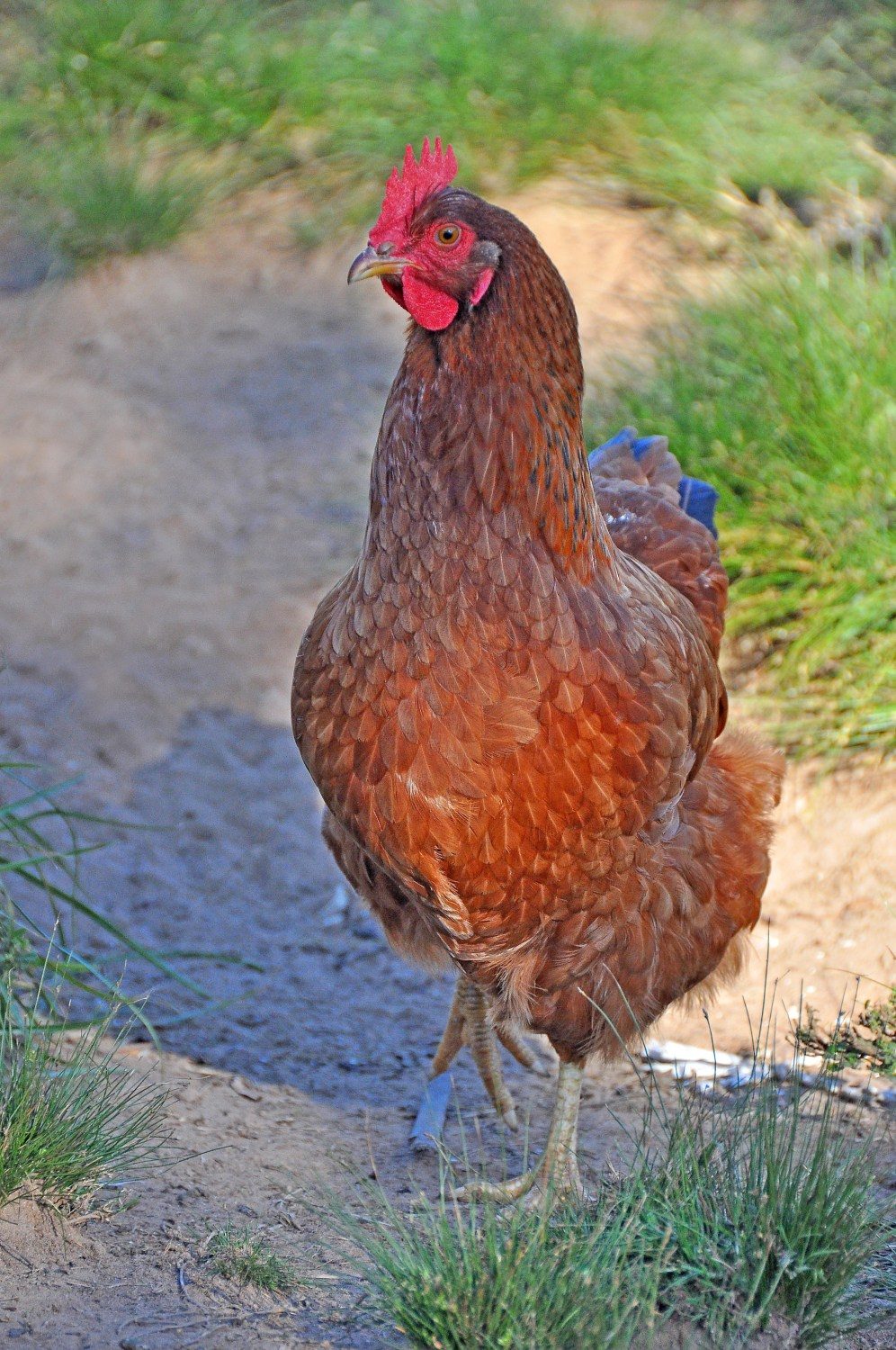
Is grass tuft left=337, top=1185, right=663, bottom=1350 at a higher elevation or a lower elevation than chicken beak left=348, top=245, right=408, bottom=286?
lower

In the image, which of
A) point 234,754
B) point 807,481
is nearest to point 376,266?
point 807,481

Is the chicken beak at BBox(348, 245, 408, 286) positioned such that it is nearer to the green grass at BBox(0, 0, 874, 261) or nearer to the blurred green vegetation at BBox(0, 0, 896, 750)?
the blurred green vegetation at BBox(0, 0, 896, 750)

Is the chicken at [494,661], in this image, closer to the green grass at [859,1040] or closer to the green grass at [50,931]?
the green grass at [50,931]

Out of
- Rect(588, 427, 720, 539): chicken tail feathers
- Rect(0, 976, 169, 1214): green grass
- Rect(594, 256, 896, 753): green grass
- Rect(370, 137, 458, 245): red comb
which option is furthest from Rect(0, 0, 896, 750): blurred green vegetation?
Rect(0, 976, 169, 1214): green grass

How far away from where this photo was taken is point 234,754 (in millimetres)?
5375

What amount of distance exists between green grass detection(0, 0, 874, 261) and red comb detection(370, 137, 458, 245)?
18.5 feet

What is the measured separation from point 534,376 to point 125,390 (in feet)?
17.1

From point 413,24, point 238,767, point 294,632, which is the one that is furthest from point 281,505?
point 413,24

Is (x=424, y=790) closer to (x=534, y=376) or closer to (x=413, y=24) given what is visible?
(x=534, y=376)

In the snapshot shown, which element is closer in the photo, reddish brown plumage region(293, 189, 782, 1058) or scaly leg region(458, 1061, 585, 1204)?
reddish brown plumage region(293, 189, 782, 1058)

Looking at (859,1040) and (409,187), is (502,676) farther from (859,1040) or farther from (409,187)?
(859,1040)

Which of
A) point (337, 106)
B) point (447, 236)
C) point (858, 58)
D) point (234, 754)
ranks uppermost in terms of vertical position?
point (858, 58)

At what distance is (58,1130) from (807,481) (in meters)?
3.46

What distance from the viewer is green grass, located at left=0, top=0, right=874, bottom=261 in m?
8.21
